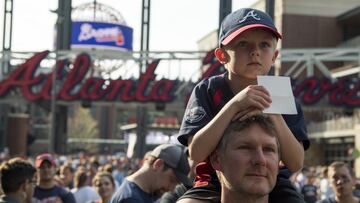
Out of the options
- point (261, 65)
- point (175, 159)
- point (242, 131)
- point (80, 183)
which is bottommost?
point (80, 183)

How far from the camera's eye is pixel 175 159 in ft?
19.1

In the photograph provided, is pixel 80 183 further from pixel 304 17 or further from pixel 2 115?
pixel 304 17

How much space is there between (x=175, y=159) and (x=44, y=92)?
24830 mm

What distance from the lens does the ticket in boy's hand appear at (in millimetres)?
2783

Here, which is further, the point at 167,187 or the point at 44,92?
the point at 44,92

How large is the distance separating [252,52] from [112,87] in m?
27.8

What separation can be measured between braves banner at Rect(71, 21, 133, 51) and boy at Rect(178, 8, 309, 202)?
2190 inches

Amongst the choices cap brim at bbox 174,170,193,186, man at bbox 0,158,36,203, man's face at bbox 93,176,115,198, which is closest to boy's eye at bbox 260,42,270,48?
cap brim at bbox 174,170,193,186

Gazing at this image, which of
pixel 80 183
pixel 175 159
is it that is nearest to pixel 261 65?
pixel 175 159

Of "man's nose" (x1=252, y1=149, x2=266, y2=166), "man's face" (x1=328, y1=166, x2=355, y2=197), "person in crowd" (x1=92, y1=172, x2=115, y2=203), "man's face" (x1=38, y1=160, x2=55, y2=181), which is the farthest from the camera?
"person in crowd" (x1=92, y1=172, x2=115, y2=203)

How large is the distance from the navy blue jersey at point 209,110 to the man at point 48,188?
4851 millimetres

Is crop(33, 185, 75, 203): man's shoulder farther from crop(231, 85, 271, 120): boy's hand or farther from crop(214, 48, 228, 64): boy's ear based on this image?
crop(231, 85, 271, 120): boy's hand

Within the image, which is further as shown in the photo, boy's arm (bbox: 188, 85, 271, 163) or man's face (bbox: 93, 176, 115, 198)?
man's face (bbox: 93, 176, 115, 198)

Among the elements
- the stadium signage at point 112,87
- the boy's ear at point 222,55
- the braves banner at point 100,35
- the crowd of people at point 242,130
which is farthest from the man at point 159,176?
the braves banner at point 100,35
